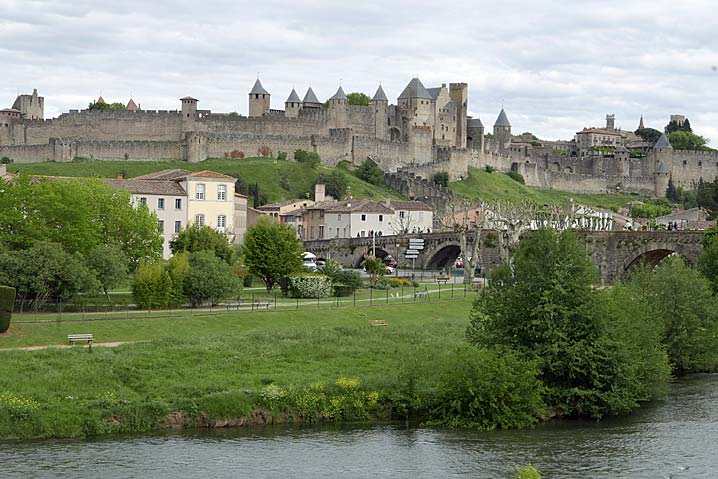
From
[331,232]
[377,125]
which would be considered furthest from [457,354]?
[377,125]

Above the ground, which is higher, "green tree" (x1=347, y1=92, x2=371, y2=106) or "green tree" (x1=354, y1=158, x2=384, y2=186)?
"green tree" (x1=347, y1=92, x2=371, y2=106)

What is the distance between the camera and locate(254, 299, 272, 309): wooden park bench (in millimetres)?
48541

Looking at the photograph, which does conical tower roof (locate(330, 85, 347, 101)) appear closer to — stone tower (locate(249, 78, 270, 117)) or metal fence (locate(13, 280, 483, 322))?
stone tower (locate(249, 78, 270, 117))

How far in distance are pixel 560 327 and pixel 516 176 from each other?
116135 millimetres

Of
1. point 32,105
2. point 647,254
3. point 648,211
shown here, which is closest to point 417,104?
point 648,211

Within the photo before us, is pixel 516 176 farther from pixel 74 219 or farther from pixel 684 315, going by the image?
pixel 684 315

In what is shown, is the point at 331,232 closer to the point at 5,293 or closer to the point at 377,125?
the point at 377,125

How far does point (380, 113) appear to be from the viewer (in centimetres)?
14312

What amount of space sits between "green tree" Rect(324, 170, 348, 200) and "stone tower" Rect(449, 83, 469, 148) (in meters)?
36.0

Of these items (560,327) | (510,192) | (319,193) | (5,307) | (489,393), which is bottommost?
(489,393)

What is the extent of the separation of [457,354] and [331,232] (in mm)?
61088

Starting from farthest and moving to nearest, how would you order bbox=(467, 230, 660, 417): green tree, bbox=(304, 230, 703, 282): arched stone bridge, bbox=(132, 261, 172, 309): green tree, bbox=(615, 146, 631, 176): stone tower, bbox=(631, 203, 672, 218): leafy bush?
bbox=(615, 146, 631, 176): stone tower, bbox=(631, 203, 672, 218): leafy bush, bbox=(304, 230, 703, 282): arched stone bridge, bbox=(132, 261, 172, 309): green tree, bbox=(467, 230, 660, 417): green tree

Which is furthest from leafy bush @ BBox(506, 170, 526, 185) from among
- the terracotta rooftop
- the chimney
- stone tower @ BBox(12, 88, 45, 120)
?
the terracotta rooftop

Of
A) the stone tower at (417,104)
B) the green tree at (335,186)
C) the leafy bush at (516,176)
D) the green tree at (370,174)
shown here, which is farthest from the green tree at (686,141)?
the green tree at (335,186)
